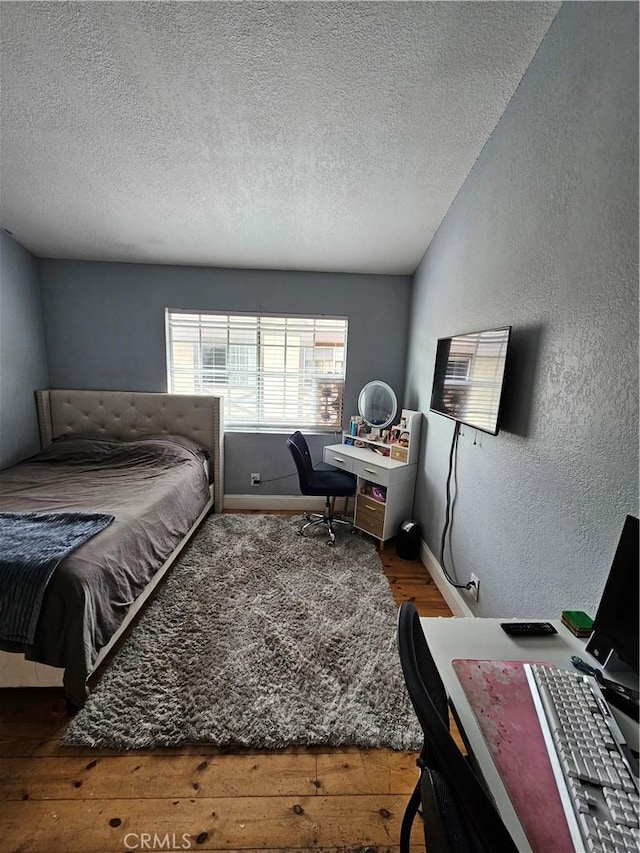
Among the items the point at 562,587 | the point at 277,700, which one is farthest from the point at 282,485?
the point at 562,587

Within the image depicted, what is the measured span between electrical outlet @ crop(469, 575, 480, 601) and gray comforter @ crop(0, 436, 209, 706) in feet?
5.95

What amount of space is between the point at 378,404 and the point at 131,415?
2.31 meters

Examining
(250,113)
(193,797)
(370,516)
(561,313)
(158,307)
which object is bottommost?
(193,797)

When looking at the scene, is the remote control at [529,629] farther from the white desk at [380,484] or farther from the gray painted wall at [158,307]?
the gray painted wall at [158,307]

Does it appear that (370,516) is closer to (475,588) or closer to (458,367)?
(475,588)

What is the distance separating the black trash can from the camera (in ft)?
8.72

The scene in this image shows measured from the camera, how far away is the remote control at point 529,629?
1037mm

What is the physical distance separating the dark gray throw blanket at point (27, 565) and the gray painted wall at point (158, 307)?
6.25 feet

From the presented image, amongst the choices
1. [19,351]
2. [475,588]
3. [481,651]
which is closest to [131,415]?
[19,351]

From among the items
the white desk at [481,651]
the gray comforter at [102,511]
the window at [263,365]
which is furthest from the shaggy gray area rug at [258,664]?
the window at [263,365]

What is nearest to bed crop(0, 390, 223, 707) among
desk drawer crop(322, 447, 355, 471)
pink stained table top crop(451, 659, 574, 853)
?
desk drawer crop(322, 447, 355, 471)

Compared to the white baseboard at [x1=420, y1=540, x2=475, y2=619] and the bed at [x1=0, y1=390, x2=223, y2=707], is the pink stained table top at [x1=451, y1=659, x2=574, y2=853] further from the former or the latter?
the bed at [x1=0, y1=390, x2=223, y2=707]

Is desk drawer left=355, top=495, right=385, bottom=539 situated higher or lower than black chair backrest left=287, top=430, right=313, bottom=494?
lower

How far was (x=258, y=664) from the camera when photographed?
5.50 ft
